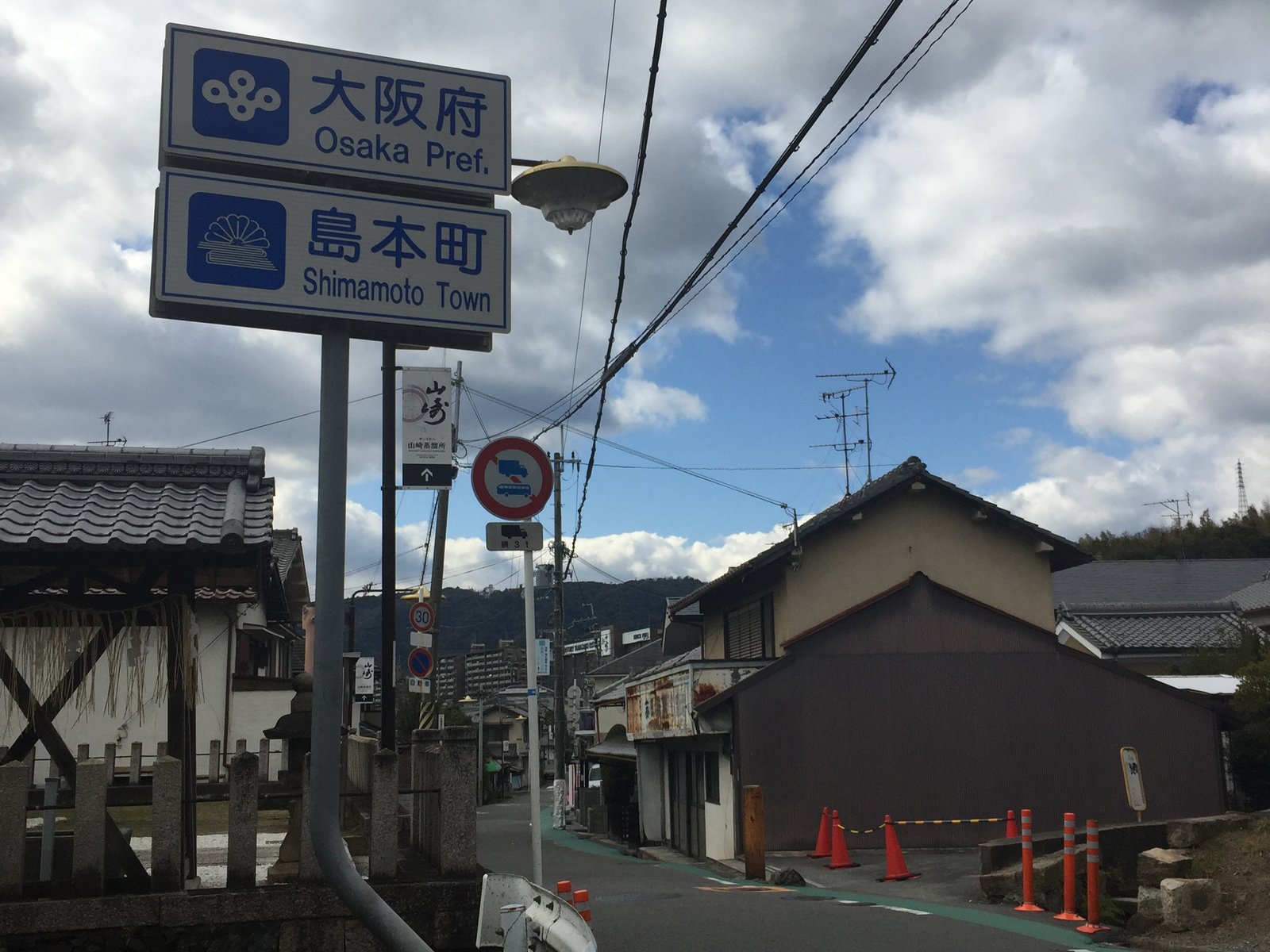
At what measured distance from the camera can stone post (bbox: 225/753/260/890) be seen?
6258 millimetres

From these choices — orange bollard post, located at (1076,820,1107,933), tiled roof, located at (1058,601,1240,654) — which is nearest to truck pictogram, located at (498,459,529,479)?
orange bollard post, located at (1076,820,1107,933)

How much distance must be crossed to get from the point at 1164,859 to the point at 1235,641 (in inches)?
857

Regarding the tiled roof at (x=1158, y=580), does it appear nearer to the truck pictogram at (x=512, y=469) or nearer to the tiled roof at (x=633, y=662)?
the tiled roof at (x=633, y=662)

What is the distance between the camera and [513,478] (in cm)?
751

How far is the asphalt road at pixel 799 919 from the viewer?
969 cm

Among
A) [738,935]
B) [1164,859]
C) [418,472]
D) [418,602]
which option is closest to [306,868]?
[738,935]

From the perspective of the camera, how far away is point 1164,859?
1135 centimetres

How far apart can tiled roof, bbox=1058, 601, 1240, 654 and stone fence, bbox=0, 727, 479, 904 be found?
2899 cm

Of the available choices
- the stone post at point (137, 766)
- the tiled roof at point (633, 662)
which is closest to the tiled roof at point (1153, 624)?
the tiled roof at point (633, 662)

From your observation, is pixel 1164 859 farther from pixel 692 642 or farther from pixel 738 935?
pixel 692 642

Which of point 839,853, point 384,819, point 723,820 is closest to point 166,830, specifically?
point 384,819

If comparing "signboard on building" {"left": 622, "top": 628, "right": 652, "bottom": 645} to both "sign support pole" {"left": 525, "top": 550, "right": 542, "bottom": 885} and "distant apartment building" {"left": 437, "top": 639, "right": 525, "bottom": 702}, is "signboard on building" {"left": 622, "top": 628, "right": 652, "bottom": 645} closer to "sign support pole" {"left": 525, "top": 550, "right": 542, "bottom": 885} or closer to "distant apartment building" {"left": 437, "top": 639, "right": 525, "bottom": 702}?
"distant apartment building" {"left": 437, "top": 639, "right": 525, "bottom": 702}

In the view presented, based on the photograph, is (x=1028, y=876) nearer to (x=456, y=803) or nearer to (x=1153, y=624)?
(x=456, y=803)

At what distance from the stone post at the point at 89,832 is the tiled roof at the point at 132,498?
4.12ft
